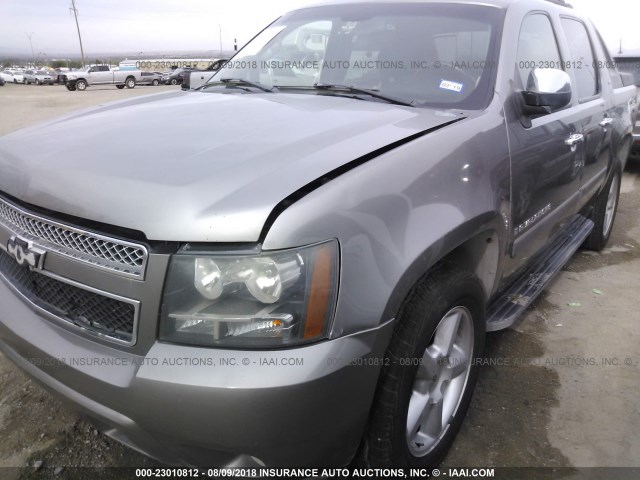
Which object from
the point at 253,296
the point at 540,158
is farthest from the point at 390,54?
the point at 253,296

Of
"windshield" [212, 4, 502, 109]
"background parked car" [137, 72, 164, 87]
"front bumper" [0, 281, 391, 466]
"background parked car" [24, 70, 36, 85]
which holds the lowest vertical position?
"background parked car" [24, 70, 36, 85]

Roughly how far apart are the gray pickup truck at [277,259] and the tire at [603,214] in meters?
2.15

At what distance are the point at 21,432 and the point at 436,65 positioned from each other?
2520 millimetres

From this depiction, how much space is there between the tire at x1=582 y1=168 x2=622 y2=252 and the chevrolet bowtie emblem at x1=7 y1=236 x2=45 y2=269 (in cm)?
399

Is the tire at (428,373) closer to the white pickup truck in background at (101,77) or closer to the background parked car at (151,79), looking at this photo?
the white pickup truck in background at (101,77)

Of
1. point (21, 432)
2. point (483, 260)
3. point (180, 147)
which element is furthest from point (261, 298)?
point (21, 432)

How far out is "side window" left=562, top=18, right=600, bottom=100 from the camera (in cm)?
339

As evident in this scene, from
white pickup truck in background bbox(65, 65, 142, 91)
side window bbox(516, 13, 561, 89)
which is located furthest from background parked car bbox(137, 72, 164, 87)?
side window bbox(516, 13, 561, 89)

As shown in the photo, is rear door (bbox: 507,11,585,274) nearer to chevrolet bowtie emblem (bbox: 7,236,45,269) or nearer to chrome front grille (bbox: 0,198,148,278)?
chrome front grille (bbox: 0,198,148,278)

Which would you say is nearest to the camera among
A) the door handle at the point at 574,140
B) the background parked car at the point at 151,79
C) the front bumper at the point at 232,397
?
the front bumper at the point at 232,397

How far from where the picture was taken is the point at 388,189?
161 cm

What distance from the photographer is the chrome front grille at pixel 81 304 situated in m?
1.51

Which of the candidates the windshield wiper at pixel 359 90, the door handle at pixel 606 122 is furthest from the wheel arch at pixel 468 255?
the door handle at pixel 606 122

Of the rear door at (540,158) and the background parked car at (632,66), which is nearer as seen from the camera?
the rear door at (540,158)
